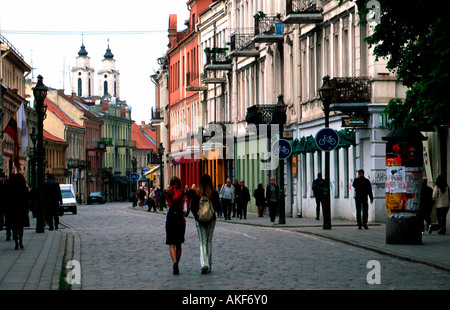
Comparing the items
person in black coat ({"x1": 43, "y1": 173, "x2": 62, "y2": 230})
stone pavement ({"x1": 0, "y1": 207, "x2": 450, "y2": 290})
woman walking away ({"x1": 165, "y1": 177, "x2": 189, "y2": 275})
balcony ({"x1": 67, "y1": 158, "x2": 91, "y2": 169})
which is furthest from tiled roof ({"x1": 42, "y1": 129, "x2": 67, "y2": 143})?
woman walking away ({"x1": 165, "y1": 177, "x2": 189, "y2": 275})

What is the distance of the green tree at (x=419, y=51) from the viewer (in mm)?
19531

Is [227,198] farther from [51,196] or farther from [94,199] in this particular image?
[94,199]

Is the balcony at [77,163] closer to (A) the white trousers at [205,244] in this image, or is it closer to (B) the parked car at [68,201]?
(B) the parked car at [68,201]

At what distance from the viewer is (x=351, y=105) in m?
35.4

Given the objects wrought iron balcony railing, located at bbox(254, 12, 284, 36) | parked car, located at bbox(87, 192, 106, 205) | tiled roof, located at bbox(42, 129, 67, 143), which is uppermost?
wrought iron balcony railing, located at bbox(254, 12, 284, 36)

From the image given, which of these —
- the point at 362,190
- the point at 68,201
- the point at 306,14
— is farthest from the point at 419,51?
the point at 68,201

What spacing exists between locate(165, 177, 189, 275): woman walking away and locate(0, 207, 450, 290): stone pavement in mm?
1879

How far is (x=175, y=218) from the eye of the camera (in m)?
17.5

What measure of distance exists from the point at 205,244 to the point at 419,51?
22.4 ft

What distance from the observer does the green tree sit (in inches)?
769

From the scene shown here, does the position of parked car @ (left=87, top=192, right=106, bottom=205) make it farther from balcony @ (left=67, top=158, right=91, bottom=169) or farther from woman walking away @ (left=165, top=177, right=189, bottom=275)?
woman walking away @ (left=165, top=177, right=189, bottom=275)

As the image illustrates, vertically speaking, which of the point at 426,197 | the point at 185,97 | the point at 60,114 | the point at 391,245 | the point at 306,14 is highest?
the point at 60,114

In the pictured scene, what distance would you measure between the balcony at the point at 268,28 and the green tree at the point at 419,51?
24.2 meters
